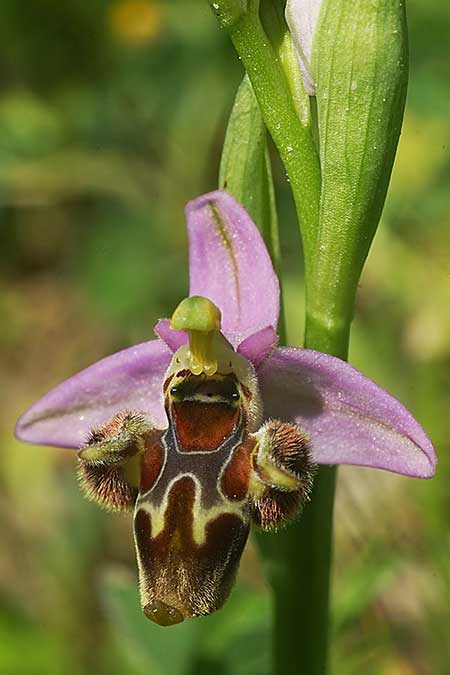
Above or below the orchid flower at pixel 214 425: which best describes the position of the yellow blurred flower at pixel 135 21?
above

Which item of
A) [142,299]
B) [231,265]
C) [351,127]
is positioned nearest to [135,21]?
[142,299]

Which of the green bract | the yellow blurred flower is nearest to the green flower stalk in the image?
the green bract

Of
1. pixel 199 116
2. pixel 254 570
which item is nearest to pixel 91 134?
pixel 199 116

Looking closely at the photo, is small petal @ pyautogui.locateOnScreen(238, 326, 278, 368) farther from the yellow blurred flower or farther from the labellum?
the yellow blurred flower

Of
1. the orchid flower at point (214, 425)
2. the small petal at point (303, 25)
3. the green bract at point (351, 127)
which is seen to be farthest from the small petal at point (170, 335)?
the small petal at point (303, 25)

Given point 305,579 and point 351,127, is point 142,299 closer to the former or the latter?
point 305,579

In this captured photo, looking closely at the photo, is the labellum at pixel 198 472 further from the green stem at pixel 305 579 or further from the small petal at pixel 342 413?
the green stem at pixel 305 579
